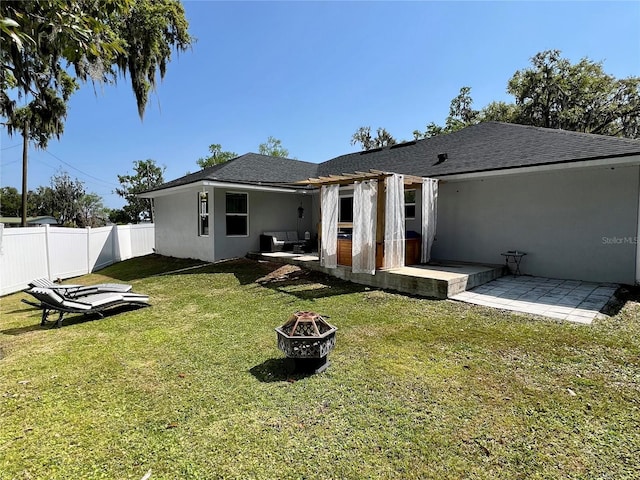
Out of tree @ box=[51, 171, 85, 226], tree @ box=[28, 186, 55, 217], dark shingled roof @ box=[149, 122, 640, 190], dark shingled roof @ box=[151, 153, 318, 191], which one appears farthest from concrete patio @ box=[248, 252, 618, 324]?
tree @ box=[28, 186, 55, 217]

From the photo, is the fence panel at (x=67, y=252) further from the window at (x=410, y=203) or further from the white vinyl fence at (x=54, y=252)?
the window at (x=410, y=203)

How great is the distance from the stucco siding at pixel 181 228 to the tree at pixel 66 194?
32.2m

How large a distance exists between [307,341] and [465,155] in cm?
893

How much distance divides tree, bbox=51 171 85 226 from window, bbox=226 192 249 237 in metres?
37.2

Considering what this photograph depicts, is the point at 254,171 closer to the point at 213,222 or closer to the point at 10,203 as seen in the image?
the point at 213,222

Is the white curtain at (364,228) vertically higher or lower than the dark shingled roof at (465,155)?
lower

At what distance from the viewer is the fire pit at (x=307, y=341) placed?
3.34 m

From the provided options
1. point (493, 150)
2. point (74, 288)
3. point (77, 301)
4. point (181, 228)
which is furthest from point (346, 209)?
point (77, 301)

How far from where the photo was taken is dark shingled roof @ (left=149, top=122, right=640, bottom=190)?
24.1 feet

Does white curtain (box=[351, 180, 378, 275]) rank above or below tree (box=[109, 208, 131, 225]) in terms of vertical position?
below

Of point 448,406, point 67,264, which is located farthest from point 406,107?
point 448,406

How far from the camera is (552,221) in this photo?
8008 mm

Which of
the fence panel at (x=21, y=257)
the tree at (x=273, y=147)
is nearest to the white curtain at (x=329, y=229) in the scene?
the fence panel at (x=21, y=257)

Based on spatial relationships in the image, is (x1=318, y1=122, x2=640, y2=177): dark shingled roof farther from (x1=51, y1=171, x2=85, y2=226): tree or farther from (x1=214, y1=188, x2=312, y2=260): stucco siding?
(x1=51, y1=171, x2=85, y2=226): tree
